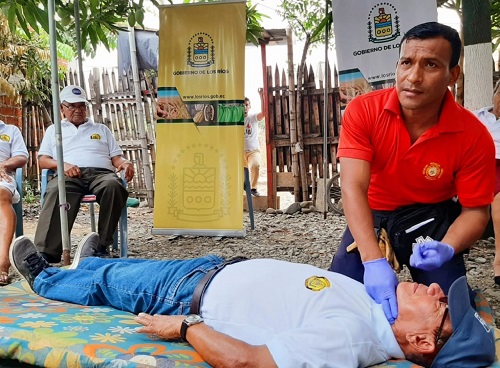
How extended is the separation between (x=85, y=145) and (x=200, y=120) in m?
1.19

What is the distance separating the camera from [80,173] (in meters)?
4.21

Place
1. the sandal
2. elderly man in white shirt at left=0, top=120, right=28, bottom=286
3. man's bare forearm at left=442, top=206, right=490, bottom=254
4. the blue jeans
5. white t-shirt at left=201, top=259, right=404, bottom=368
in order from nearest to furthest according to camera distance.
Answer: white t-shirt at left=201, top=259, right=404, bottom=368 < the blue jeans < man's bare forearm at left=442, top=206, right=490, bottom=254 < the sandal < elderly man in white shirt at left=0, top=120, right=28, bottom=286

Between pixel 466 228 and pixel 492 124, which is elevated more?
pixel 492 124

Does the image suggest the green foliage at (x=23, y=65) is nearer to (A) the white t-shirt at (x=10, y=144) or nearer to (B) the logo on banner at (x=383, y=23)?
(A) the white t-shirt at (x=10, y=144)

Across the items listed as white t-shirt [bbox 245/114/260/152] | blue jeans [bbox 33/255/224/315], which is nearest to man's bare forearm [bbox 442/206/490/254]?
blue jeans [bbox 33/255/224/315]

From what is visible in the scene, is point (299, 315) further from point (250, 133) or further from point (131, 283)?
point (250, 133)

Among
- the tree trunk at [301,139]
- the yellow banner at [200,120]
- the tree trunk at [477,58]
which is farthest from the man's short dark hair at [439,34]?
the tree trunk at [301,139]

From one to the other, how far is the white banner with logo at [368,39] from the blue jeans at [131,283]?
3119 millimetres

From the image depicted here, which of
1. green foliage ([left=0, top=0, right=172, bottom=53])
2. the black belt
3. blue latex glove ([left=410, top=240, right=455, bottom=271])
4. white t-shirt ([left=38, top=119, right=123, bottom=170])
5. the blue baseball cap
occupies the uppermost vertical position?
green foliage ([left=0, top=0, right=172, bottom=53])

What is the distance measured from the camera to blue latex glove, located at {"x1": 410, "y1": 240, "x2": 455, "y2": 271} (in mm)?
2029

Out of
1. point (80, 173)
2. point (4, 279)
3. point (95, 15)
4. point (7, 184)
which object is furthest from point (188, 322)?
point (95, 15)

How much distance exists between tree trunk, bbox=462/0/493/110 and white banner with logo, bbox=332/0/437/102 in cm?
41

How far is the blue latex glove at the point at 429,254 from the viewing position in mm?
2029

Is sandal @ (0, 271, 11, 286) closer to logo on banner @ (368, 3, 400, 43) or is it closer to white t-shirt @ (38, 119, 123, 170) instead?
white t-shirt @ (38, 119, 123, 170)
